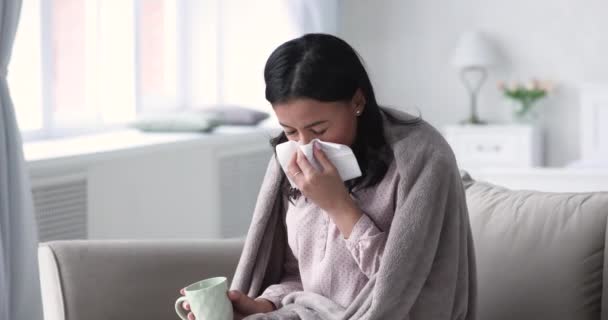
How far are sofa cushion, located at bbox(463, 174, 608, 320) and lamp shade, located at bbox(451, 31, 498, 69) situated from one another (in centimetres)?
356

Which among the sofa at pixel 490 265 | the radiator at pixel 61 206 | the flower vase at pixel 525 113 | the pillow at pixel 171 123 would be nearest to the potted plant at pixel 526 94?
the flower vase at pixel 525 113

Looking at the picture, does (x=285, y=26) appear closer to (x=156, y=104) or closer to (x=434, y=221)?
(x=156, y=104)

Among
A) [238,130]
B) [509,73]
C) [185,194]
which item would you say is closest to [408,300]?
[185,194]

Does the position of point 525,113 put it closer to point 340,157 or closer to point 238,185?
point 238,185

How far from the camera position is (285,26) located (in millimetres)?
5039

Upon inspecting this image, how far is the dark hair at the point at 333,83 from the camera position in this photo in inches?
65.1

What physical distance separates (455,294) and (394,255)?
6.4 inches

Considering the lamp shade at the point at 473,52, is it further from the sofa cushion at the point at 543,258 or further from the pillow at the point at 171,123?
the sofa cushion at the point at 543,258

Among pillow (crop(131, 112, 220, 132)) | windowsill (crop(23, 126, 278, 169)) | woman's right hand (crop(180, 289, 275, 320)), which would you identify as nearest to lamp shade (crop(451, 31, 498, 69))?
windowsill (crop(23, 126, 278, 169))

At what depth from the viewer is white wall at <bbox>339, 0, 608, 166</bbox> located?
17.9 feet

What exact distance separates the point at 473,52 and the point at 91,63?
7.93ft

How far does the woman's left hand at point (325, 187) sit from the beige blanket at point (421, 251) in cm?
9

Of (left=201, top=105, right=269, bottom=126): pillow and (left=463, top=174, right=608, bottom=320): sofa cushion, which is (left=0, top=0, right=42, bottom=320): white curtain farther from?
(left=201, top=105, right=269, bottom=126): pillow

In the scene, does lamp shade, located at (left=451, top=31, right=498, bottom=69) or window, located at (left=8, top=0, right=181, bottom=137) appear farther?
lamp shade, located at (left=451, top=31, right=498, bottom=69)
